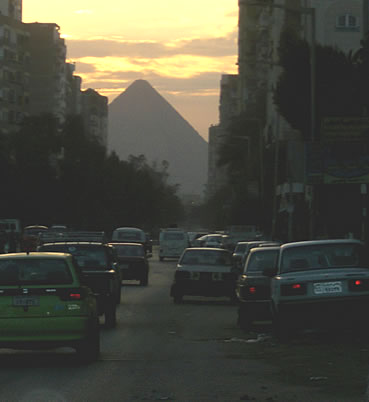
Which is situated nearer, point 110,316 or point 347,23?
point 110,316

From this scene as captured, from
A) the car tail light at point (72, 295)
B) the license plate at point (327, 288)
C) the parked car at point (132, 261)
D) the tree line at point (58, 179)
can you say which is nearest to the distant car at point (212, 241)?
the parked car at point (132, 261)

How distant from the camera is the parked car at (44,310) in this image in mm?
16734

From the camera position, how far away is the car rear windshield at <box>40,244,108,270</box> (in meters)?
25.7

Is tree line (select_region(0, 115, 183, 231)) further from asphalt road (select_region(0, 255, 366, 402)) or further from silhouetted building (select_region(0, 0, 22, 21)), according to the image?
asphalt road (select_region(0, 255, 366, 402))

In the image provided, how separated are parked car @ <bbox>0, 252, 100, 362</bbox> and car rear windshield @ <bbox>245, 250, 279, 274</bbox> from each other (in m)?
8.01

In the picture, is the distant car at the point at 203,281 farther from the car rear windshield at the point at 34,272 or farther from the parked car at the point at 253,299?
the car rear windshield at the point at 34,272

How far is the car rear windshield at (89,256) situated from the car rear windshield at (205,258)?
30.9 feet

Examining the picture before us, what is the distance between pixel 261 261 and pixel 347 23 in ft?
204

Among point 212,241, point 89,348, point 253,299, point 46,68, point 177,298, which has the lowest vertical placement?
→ point 177,298

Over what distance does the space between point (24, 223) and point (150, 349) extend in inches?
3626

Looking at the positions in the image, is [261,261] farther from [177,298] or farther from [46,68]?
[46,68]

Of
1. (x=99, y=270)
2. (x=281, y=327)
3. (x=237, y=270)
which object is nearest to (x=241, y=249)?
(x=237, y=270)

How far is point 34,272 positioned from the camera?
685 inches

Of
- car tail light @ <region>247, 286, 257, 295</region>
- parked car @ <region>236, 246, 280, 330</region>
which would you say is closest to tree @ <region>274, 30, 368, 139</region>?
parked car @ <region>236, 246, 280, 330</region>
